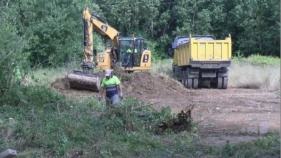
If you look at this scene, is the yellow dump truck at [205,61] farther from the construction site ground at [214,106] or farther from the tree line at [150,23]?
the tree line at [150,23]

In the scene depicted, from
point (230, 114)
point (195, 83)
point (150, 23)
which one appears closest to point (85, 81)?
point (195, 83)

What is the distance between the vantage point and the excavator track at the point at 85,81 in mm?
22594

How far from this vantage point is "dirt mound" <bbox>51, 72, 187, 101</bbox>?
23562 mm

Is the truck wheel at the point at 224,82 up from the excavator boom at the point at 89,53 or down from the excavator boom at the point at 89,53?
down

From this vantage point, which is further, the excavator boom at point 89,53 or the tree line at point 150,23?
the tree line at point 150,23

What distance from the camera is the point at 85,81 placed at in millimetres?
22688

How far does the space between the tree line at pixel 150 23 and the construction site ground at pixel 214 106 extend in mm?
7485

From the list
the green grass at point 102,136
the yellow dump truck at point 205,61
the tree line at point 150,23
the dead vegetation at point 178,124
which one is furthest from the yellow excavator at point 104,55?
the dead vegetation at point 178,124

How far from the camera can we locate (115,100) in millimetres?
15227

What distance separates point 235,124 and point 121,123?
3.55 m

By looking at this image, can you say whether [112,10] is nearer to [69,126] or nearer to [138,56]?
[138,56]

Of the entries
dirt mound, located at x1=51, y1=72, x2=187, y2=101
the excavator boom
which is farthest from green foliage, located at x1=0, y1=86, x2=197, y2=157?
dirt mound, located at x1=51, y1=72, x2=187, y2=101

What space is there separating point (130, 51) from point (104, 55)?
5.30 feet

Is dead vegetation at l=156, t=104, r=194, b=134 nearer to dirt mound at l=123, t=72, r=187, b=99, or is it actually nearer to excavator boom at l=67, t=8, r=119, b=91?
excavator boom at l=67, t=8, r=119, b=91
